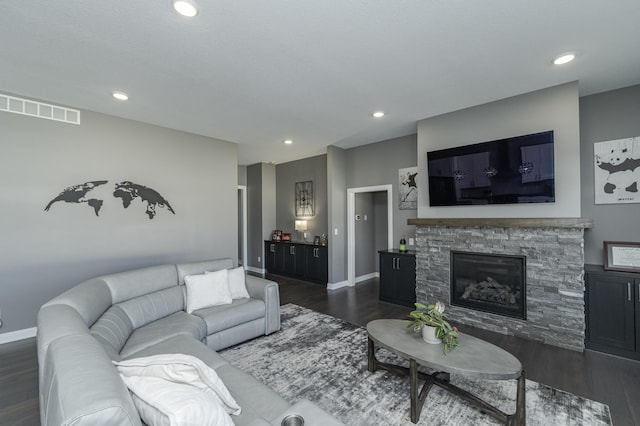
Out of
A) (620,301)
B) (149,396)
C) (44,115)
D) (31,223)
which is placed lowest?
(620,301)

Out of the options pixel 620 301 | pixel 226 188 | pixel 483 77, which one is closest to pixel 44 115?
pixel 226 188

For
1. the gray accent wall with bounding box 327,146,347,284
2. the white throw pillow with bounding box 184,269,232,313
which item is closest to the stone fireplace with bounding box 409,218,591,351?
the gray accent wall with bounding box 327,146,347,284

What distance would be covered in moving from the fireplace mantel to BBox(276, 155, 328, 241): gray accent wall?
99.9 inches

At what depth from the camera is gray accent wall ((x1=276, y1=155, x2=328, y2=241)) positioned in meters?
6.16

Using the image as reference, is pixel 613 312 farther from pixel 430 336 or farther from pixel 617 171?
pixel 430 336

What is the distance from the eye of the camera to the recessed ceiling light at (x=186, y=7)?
1.79 metres

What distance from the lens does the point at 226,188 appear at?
5051 mm

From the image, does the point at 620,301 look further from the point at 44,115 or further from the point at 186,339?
the point at 44,115

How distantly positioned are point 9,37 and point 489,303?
5444 mm

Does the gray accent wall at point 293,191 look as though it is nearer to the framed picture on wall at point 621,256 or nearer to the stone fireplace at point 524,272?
the stone fireplace at point 524,272

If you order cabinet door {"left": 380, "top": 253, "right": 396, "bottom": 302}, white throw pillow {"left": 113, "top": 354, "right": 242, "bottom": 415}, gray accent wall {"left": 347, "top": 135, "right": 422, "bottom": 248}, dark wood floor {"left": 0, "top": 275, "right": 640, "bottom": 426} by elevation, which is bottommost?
dark wood floor {"left": 0, "top": 275, "right": 640, "bottom": 426}

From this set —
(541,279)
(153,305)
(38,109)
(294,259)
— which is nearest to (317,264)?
(294,259)

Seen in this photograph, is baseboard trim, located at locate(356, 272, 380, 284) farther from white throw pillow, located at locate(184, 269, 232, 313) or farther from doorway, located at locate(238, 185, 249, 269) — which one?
white throw pillow, located at locate(184, 269, 232, 313)

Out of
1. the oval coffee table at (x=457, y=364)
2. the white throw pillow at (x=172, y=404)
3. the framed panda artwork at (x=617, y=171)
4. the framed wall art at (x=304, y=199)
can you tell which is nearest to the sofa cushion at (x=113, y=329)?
the white throw pillow at (x=172, y=404)
